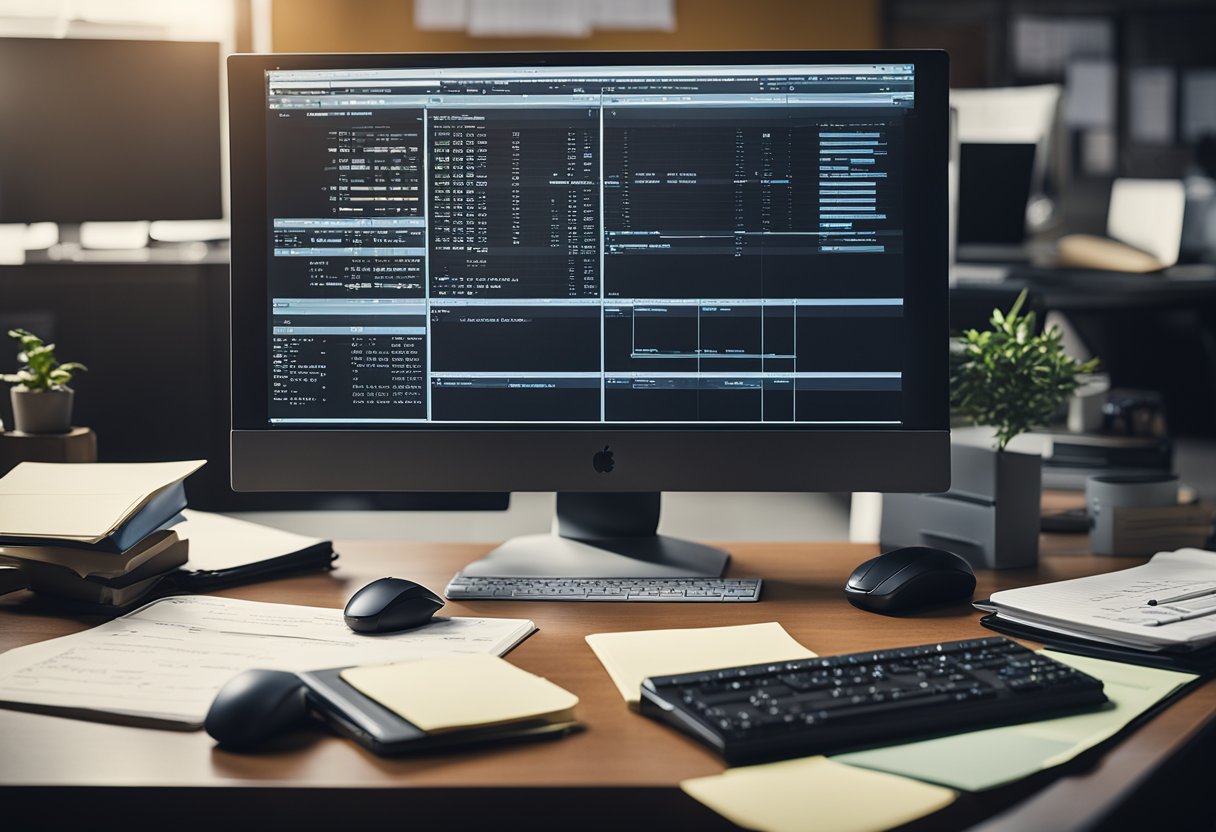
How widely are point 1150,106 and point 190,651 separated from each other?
6.30 meters

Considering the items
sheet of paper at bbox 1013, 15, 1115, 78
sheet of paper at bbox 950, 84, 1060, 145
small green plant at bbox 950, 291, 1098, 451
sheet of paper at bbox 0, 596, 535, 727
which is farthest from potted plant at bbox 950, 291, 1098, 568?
sheet of paper at bbox 1013, 15, 1115, 78

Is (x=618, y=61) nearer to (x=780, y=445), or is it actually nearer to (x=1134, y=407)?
(x=780, y=445)

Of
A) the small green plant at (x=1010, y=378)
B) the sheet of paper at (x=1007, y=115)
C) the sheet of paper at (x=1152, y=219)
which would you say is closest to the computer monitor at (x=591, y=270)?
the small green plant at (x=1010, y=378)

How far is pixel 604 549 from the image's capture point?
1240 millimetres

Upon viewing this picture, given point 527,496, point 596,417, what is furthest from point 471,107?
point 527,496

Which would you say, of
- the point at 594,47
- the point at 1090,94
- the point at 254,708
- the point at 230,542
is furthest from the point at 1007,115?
the point at 254,708

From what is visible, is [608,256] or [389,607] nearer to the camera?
[389,607]

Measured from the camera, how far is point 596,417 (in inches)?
45.8

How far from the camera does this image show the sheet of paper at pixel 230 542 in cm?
118

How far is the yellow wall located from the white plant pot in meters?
4.72

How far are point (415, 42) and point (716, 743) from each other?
18.2 ft

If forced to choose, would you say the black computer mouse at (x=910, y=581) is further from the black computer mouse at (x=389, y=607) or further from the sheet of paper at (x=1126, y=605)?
the black computer mouse at (x=389, y=607)

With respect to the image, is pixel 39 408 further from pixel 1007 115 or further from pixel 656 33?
pixel 656 33

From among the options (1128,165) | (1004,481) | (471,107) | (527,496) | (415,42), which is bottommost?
(527,496)
